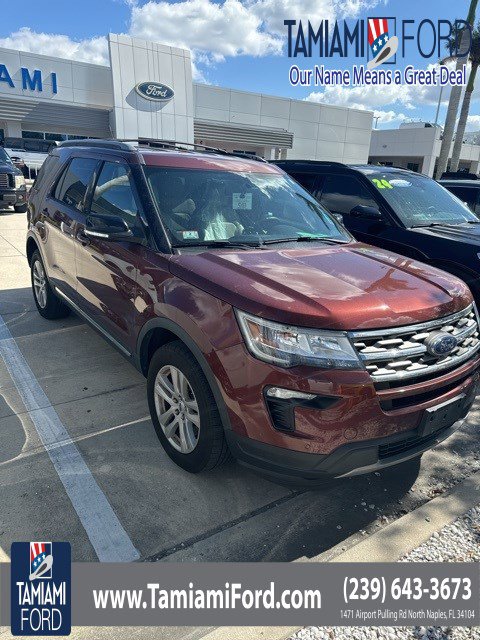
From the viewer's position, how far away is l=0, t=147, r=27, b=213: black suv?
1301 cm

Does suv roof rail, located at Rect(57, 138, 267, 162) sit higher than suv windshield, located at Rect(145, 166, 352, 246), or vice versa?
suv roof rail, located at Rect(57, 138, 267, 162)

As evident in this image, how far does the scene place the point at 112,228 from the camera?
302 cm

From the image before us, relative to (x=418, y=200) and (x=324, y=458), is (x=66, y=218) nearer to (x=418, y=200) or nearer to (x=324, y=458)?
(x=324, y=458)

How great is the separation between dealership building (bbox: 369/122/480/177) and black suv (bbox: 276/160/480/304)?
3737cm

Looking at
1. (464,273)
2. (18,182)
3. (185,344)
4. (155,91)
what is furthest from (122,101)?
(185,344)

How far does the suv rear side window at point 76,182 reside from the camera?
3.96 meters

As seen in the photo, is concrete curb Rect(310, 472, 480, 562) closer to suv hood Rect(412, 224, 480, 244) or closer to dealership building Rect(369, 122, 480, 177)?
suv hood Rect(412, 224, 480, 244)

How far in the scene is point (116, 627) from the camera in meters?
1.94

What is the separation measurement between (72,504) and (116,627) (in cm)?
80

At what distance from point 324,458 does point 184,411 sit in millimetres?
940

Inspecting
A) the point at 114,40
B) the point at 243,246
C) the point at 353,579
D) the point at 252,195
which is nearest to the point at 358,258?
the point at 243,246

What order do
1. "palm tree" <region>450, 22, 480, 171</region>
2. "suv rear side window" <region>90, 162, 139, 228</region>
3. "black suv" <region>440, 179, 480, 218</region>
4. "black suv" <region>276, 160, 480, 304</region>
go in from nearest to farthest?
1. "suv rear side window" <region>90, 162, 139, 228</region>
2. "black suv" <region>276, 160, 480, 304</region>
3. "black suv" <region>440, 179, 480, 218</region>
4. "palm tree" <region>450, 22, 480, 171</region>

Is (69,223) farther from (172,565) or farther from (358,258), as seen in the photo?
(172,565)

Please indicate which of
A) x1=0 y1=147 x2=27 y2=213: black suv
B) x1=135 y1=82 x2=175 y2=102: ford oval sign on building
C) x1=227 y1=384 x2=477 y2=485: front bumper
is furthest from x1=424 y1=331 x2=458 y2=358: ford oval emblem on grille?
x1=135 y1=82 x2=175 y2=102: ford oval sign on building
